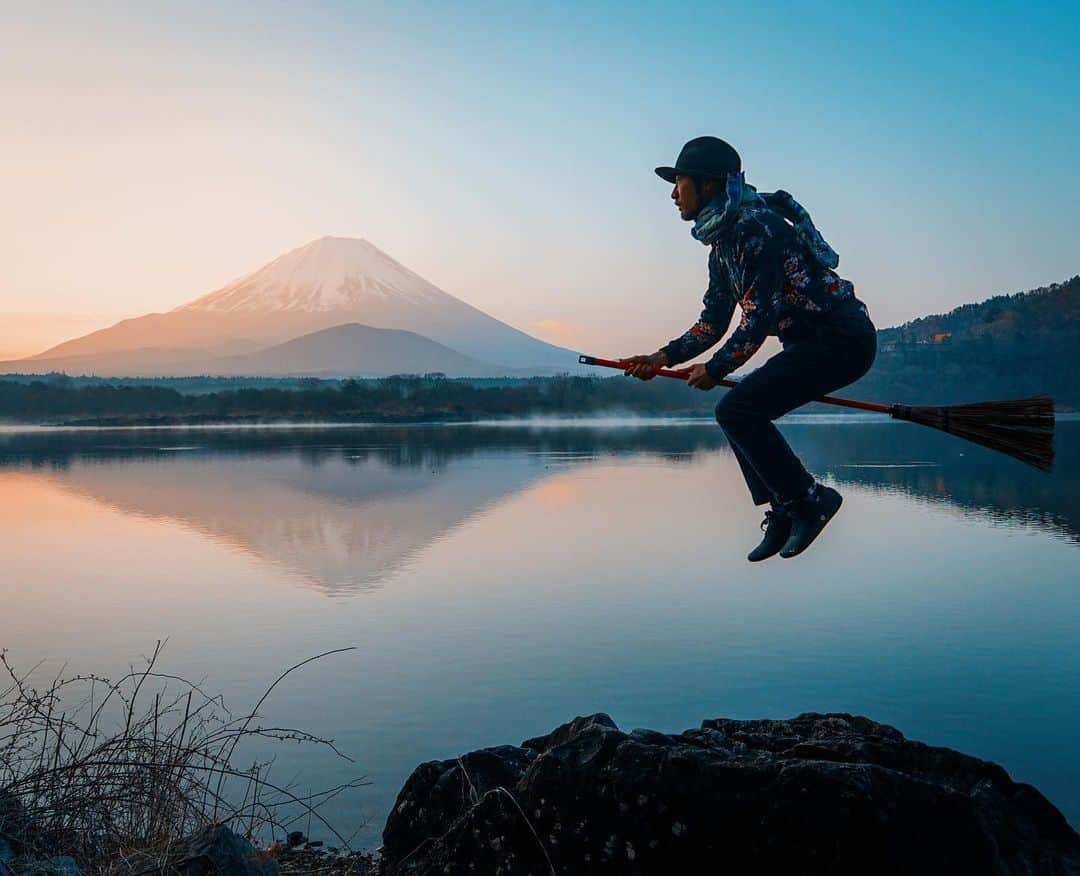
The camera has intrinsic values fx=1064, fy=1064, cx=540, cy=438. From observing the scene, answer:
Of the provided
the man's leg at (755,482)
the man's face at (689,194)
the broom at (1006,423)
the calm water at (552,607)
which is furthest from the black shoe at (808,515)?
the calm water at (552,607)

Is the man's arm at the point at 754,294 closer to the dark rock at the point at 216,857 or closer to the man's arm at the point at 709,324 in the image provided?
the man's arm at the point at 709,324

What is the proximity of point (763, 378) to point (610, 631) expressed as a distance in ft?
40.7

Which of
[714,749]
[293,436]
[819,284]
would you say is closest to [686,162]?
[819,284]

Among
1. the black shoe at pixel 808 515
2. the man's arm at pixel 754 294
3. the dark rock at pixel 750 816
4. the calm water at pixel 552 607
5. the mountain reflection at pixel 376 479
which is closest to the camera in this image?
the dark rock at pixel 750 816

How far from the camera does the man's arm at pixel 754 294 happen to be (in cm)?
484

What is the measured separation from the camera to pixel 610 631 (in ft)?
→ 55.9

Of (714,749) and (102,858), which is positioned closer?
(714,749)

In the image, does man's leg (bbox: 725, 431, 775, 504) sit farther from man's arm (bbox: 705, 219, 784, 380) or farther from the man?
man's arm (bbox: 705, 219, 784, 380)

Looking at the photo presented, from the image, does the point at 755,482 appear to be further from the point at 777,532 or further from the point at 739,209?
the point at 739,209

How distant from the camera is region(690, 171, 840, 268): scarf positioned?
4.89 meters

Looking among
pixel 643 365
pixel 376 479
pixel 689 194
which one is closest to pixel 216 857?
pixel 643 365

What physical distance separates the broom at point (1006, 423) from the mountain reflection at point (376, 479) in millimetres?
17713

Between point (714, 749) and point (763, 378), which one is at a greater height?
point (763, 378)

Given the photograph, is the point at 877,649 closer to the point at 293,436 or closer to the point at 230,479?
the point at 230,479
